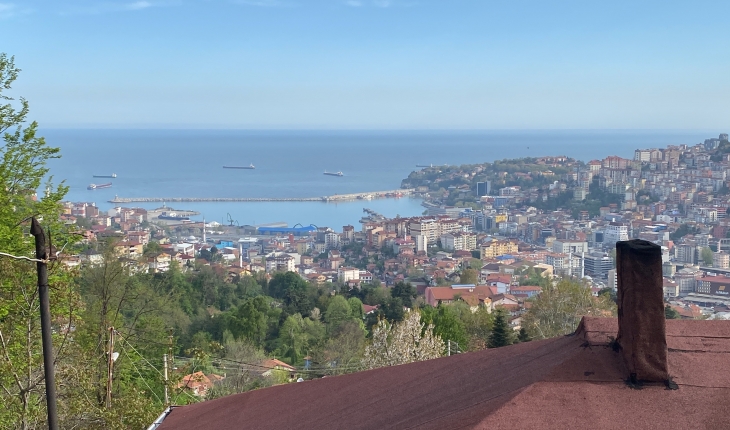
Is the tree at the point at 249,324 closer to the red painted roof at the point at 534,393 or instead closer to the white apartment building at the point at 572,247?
the red painted roof at the point at 534,393

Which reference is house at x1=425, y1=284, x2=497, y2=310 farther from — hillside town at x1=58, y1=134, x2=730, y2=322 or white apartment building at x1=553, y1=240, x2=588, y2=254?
white apartment building at x1=553, y1=240, x2=588, y2=254

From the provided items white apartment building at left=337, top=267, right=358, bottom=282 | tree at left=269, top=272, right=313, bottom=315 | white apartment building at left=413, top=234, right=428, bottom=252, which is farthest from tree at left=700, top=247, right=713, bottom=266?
tree at left=269, top=272, right=313, bottom=315

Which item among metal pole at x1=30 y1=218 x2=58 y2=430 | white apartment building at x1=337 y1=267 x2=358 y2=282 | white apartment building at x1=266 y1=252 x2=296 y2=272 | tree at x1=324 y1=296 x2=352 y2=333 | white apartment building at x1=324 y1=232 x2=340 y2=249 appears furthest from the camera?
white apartment building at x1=324 y1=232 x2=340 y2=249

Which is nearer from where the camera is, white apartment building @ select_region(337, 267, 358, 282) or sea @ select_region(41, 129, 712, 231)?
white apartment building @ select_region(337, 267, 358, 282)

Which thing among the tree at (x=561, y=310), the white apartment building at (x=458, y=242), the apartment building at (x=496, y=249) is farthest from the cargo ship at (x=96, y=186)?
the tree at (x=561, y=310)

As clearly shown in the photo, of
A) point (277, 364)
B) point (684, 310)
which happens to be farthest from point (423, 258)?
point (277, 364)

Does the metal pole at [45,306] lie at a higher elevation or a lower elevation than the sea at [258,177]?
higher

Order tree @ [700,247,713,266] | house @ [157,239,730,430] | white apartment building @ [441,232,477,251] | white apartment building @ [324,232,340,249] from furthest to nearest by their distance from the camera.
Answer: white apartment building @ [324,232,340,249]
white apartment building @ [441,232,477,251]
tree @ [700,247,713,266]
house @ [157,239,730,430]

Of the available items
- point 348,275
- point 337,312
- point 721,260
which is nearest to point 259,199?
point 348,275
